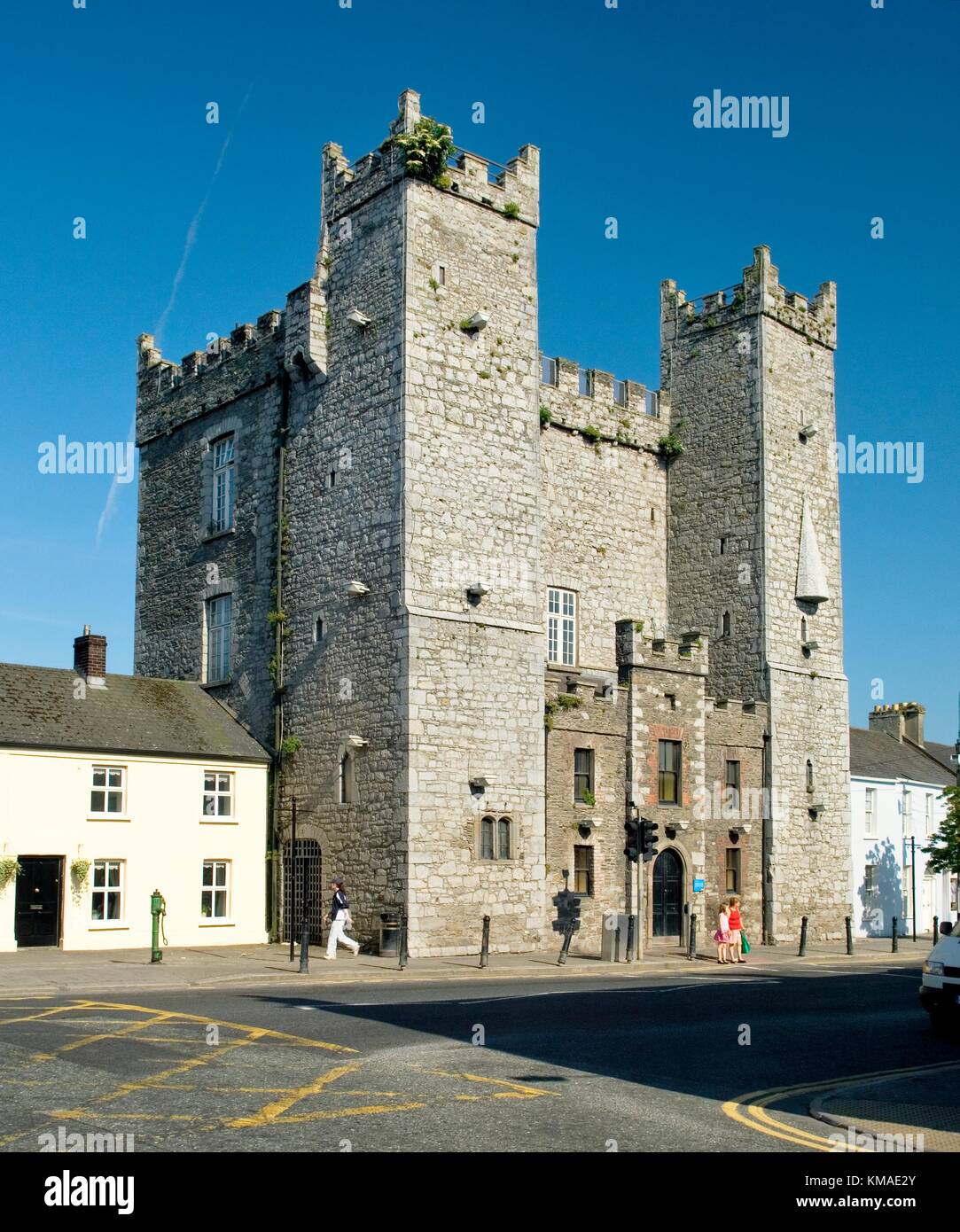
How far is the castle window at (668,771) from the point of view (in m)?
33.8

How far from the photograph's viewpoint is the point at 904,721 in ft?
187

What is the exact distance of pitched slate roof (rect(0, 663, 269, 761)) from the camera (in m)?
28.0

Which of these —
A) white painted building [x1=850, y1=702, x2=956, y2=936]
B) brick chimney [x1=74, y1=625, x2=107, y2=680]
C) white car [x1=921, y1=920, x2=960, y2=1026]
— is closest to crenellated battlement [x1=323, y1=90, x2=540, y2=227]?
brick chimney [x1=74, y1=625, x2=107, y2=680]

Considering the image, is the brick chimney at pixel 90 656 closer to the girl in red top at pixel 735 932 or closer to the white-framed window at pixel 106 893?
the white-framed window at pixel 106 893

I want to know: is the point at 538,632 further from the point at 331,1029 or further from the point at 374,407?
the point at 331,1029

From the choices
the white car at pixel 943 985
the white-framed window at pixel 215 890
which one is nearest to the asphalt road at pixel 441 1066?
the white car at pixel 943 985

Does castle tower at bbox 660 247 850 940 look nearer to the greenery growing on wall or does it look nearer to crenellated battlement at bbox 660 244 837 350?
crenellated battlement at bbox 660 244 837 350

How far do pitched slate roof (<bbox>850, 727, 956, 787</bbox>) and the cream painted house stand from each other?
80.9ft

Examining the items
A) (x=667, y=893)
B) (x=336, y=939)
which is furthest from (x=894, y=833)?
(x=336, y=939)

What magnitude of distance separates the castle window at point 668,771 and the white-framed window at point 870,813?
52.5 ft
